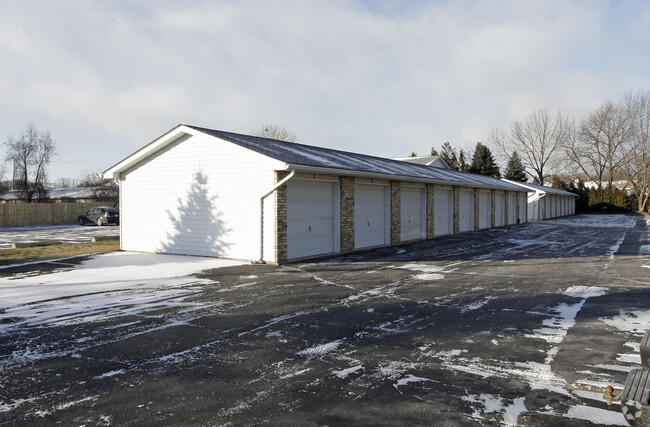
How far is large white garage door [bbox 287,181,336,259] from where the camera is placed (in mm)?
12453

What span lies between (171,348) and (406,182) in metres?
13.7

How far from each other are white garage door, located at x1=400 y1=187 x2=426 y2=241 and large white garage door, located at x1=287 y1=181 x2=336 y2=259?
4.69 metres

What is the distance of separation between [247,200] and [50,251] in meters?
7.83

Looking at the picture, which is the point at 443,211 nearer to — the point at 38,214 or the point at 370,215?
the point at 370,215

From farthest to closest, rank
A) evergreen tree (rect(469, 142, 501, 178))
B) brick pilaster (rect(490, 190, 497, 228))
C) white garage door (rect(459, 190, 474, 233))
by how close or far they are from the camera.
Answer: evergreen tree (rect(469, 142, 501, 178))
brick pilaster (rect(490, 190, 497, 228))
white garage door (rect(459, 190, 474, 233))

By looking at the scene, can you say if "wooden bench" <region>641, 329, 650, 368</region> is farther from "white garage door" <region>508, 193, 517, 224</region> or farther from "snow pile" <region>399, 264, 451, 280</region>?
"white garage door" <region>508, 193, 517, 224</region>

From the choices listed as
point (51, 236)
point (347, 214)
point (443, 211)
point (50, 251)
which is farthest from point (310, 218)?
point (51, 236)

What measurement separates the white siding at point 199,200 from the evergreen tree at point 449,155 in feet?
167

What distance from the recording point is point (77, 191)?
168 feet

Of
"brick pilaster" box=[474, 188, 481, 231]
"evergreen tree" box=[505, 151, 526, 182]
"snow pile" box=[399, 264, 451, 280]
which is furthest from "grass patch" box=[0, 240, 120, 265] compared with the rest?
"evergreen tree" box=[505, 151, 526, 182]

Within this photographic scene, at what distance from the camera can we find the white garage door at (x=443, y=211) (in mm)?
20203

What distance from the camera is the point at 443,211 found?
2106 centimetres

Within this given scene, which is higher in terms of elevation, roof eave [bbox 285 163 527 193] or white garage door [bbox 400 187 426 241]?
roof eave [bbox 285 163 527 193]

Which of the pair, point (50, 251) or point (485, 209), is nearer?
point (50, 251)
